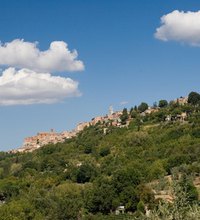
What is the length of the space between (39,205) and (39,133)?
390 feet

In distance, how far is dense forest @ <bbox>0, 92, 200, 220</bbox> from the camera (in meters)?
46.1

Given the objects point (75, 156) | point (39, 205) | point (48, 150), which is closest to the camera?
point (39, 205)

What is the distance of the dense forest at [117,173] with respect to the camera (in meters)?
46.1

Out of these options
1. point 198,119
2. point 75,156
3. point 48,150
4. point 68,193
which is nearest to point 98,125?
point 48,150

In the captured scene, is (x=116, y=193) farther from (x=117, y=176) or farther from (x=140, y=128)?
(x=140, y=128)

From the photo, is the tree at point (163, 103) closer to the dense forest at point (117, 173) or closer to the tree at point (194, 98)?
the dense forest at point (117, 173)

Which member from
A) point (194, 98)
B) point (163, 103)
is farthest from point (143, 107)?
point (194, 98)

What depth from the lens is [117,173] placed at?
174 ft

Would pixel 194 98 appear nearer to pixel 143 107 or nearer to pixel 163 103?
pixel 163 103

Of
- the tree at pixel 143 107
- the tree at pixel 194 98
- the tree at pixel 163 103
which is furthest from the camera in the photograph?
the tree at pixel 143 107

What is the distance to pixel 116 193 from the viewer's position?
5062cm

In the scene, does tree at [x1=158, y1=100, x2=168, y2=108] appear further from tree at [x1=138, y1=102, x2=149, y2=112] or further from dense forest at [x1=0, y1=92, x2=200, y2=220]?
tree at [x1=138, y1=102, x2=149, y2=112]

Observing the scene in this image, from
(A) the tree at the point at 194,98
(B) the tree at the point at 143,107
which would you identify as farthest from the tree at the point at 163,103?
(A) the tree at the point at 194,98

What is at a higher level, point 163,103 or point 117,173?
point 163,103
